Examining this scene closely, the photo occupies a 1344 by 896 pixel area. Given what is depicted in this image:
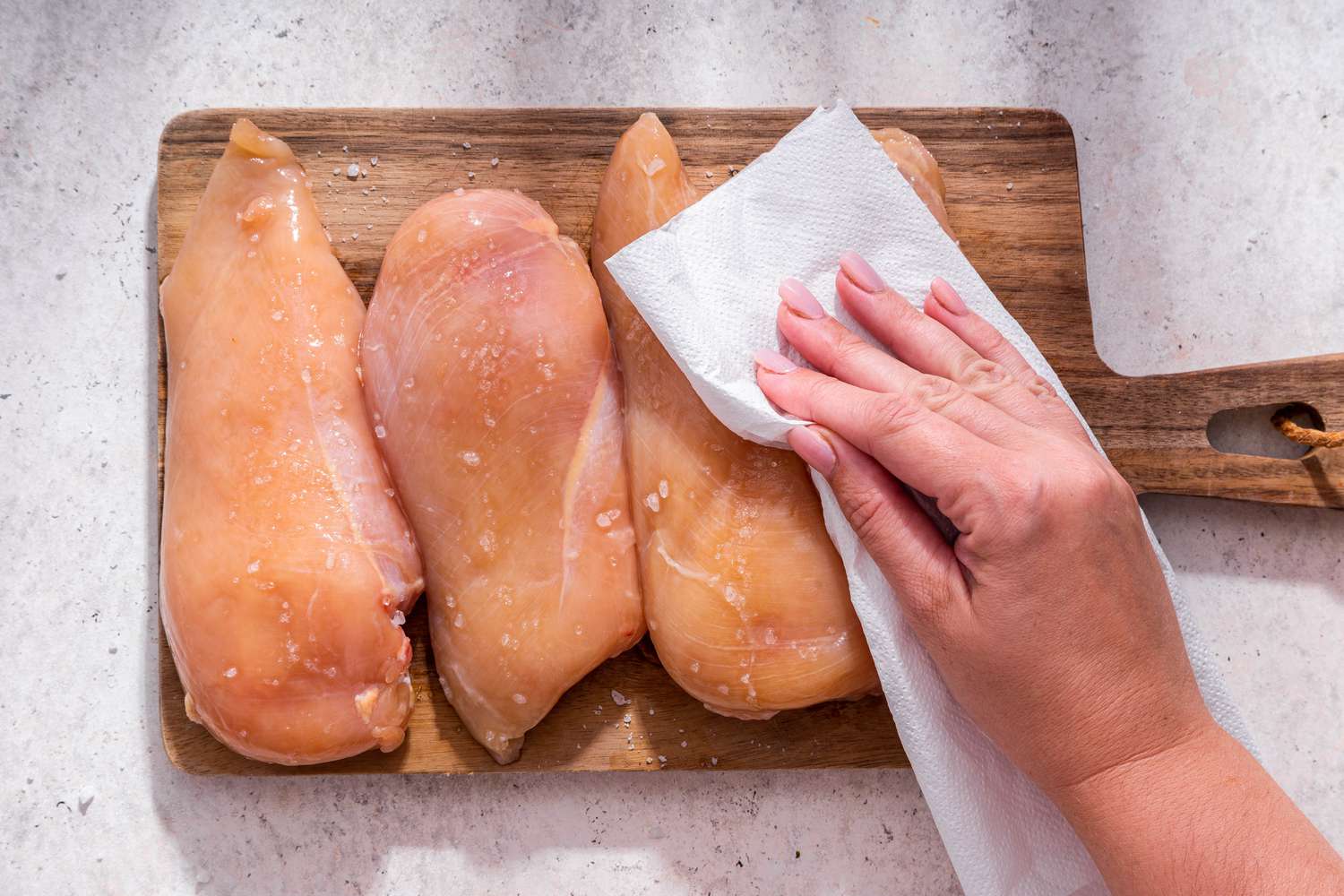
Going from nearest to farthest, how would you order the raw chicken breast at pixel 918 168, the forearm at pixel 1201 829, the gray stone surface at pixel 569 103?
the forearm at pixel 1201 829, the raw chicken breast at pixel 918 168, the gray stone surface at pixel 569 103

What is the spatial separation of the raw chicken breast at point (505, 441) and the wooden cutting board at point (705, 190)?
0.09 meters

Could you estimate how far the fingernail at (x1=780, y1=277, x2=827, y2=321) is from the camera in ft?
2.89

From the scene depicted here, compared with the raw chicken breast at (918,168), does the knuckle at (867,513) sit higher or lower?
lower

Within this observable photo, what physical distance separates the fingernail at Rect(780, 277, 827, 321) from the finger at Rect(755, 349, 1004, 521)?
0.05 meters

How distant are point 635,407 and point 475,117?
40cm

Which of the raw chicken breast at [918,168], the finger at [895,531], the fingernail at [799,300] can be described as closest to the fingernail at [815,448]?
the finger at [895,531]

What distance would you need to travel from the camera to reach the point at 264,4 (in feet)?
3.73

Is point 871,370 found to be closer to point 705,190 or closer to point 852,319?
point 852,319

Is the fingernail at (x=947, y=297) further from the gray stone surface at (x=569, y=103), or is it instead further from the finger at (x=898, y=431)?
the gray stone surface at (x=569, y=103)

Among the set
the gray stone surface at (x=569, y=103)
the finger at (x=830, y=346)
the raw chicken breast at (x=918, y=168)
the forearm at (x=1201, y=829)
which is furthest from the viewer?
the gray stone surface at (x=569, y=103)

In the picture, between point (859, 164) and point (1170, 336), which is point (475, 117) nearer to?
point (859, 164)

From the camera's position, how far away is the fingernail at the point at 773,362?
2.84 feet

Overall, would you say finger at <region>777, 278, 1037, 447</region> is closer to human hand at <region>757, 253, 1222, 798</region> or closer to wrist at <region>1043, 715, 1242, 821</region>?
human hand at <region>757, 253, 1222, 798</region>

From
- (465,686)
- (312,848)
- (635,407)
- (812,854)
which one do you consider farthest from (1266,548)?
(312,848)
